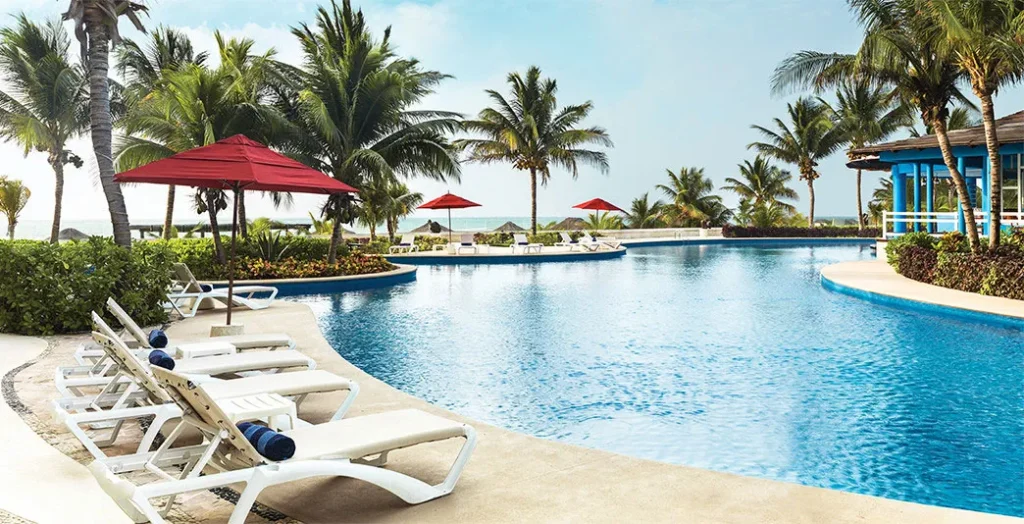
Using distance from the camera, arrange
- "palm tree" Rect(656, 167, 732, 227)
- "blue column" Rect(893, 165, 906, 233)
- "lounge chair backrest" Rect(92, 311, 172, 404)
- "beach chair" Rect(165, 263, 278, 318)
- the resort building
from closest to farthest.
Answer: "lounge chair backrest" Rect(92, 311, 172, 404), "beach chair" Rect(165, 263, 278, 318), the resort building, "blue column" Rect(893, 165, 906, 233), "palm tree" Rect(656, 167, 732, 227)

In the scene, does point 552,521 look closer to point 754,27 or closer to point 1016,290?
point 1016,290

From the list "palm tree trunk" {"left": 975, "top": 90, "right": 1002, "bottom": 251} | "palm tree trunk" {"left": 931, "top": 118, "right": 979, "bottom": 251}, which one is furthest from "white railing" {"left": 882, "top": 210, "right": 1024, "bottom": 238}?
"palm tree trunk" {"left": 975, "top": 90, "right": 1002, "bottom": 251}

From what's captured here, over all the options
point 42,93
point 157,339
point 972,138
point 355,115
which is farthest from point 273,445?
point 42,93

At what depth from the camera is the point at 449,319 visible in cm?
1177

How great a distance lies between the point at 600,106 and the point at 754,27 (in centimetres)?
1374

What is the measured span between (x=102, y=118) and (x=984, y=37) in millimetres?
13833

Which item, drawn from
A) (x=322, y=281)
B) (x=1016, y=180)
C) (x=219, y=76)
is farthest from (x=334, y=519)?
(x=1016, y=180)

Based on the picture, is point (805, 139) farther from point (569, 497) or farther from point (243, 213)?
point (569, 497)

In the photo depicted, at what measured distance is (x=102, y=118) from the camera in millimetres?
10523

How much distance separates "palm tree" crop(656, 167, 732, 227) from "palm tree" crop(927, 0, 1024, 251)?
2421 centimetres

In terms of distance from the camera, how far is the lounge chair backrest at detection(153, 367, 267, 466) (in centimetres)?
324

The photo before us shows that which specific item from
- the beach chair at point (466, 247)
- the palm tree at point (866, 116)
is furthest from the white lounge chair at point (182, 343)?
the palm tree at point (866, 116)

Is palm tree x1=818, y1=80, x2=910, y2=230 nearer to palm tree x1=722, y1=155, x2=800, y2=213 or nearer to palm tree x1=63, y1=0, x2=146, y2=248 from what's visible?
palm tree x1=722, y1=155, x2=800, y2=213

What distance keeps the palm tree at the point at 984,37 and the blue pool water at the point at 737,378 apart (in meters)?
4.74
